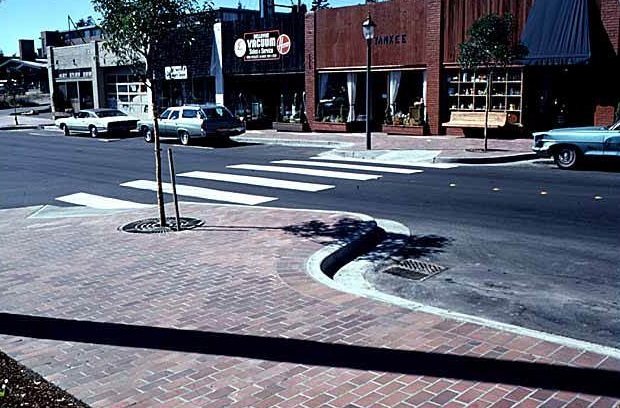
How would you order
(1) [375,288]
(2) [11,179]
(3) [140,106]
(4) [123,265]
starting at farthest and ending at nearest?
(3) [140,106]
(2) [11,179]
(4) [123,265]
(1) [375,288]

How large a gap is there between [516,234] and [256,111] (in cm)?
→ 2587

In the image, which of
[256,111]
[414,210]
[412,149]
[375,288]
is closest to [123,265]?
[375,288]

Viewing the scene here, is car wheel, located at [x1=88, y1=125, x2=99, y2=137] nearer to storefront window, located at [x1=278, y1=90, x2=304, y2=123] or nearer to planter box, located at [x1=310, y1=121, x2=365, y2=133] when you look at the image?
storefront window, located at [x1=278, y1=90, x2=304, y2=123]

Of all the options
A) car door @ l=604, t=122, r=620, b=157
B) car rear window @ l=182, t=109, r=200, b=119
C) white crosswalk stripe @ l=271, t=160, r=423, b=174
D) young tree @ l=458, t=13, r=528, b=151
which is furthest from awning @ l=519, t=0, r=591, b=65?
car rear window @ l=182, t=109, r=200, b=119

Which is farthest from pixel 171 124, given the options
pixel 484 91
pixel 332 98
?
pixel 484 91

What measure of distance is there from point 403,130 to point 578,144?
11.3 meters

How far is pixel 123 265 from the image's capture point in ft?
26.6

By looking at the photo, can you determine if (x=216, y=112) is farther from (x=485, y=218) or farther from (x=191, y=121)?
(x=485, y=218)

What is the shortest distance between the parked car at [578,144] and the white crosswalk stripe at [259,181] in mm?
6081

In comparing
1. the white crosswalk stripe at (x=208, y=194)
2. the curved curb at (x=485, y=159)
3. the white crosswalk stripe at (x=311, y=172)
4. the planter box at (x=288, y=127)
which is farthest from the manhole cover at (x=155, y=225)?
the planter box at (x=288, y=127)

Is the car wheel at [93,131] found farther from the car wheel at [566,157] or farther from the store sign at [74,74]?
the car wheel at [566,157]

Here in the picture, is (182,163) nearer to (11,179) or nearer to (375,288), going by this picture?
(11,179)

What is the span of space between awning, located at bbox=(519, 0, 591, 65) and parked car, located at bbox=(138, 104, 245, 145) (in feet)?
36.9

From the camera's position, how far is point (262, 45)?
1264 inches
